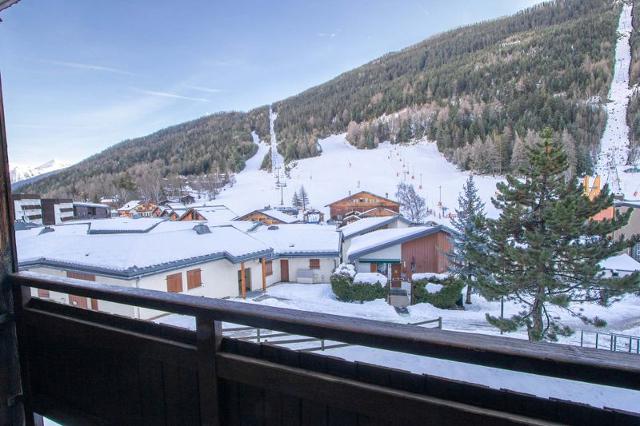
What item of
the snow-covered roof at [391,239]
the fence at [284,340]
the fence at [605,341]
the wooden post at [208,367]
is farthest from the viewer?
the snow-covered roof at [391,239]

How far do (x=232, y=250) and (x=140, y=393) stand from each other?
450 inches

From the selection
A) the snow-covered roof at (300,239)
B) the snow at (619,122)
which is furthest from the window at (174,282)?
the snow at (619,122)

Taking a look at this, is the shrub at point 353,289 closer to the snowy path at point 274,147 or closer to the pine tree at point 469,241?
the pine tree at point 469,241

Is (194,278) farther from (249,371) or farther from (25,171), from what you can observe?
(249,371)

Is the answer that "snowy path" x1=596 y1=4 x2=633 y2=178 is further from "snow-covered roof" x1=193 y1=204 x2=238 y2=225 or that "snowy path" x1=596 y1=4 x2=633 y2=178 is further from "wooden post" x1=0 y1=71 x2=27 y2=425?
"wooden post" x1=0 y1=71 x2=27 y2=425

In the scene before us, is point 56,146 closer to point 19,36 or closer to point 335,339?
point 19,36

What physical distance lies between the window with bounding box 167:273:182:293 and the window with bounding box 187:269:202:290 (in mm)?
304

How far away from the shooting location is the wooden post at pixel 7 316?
1646mm

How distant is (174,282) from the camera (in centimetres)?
1083

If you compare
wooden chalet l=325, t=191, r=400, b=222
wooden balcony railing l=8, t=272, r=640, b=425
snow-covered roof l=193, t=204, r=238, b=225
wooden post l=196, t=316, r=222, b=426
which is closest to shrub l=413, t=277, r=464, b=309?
wooden balcony railing l=8, t=272, r=640, b=425

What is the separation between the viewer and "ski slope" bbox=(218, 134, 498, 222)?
42.9 metres

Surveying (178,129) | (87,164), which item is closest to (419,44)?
(178,129)

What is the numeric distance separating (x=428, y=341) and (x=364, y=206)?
33.0 meters

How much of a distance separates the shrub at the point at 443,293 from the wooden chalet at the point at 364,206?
19090 millimetres
